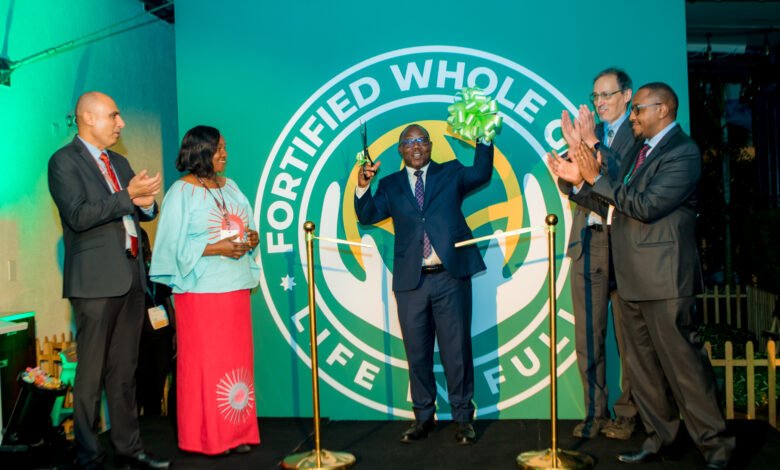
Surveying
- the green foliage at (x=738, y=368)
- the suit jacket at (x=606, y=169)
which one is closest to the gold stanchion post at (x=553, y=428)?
the suit jacket at (x=606, y=169)

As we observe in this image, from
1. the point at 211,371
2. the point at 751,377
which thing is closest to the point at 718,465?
the point at 751,377

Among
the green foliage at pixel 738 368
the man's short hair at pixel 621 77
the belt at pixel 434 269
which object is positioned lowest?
the green foliage at pixel 738 368

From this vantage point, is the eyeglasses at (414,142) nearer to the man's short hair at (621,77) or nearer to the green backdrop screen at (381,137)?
the green backdrop screen at (381,137)

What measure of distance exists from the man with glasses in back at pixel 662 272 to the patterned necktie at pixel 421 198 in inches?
40.1

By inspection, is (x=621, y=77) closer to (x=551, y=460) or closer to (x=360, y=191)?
(x=360, y=191)

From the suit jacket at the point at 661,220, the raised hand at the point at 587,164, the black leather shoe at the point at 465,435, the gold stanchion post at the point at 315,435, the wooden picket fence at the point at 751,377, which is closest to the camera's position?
the suit jacket at the point at 661,220

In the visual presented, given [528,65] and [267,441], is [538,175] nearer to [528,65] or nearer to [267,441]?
[528,65]

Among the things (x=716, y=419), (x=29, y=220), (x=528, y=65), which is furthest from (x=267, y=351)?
(x=716, y=419)

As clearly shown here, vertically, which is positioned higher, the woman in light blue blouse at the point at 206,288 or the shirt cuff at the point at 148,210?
the shirt cuff at the point at 148,210

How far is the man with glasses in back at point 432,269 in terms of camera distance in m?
4.74

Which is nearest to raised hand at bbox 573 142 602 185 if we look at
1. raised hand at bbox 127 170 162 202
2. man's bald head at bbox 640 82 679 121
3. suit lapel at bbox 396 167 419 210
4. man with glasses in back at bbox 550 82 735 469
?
man with glasses in back at bbox 550 82 735 469

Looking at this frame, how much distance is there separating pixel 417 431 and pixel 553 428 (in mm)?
1037

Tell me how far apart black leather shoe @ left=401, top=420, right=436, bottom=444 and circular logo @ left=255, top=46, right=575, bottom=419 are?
1.68 feet

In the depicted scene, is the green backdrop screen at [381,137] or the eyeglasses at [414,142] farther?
the green backdrop screen at [381,137]
